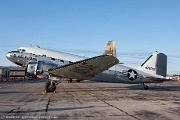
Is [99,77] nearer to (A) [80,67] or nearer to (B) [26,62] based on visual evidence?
(A) [80,67]

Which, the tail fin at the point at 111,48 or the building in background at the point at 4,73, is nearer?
the tail fin at the point at 111,48

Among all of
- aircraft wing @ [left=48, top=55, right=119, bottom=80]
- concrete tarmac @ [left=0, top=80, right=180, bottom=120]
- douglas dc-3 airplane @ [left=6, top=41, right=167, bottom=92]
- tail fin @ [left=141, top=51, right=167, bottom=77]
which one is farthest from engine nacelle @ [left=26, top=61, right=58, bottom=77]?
tail fin @ [left=141, top=51, right=167, bottom=77]

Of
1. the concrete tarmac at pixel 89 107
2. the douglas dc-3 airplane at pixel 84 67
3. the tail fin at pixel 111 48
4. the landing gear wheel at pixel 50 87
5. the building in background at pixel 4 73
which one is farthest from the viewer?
the building in background at pixel 4 73

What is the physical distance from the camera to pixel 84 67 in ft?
66.7

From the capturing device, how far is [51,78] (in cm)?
2145

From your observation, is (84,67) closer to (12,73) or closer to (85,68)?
(85,68)

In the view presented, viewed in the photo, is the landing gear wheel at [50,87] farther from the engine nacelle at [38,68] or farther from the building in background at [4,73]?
the building in background at [4,73]

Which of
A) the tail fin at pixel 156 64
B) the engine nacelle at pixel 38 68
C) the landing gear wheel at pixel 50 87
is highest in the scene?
the tail fin at pixel 156 64

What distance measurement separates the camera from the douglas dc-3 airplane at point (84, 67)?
64.2 ft

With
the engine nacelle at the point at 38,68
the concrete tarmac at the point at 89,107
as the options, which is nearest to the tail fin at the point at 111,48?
the concrete tarmac at the point at 89,107

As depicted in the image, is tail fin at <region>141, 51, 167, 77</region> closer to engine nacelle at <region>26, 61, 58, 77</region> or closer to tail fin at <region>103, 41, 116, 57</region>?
tail fin at <region>103, 41, 116, 57</region>

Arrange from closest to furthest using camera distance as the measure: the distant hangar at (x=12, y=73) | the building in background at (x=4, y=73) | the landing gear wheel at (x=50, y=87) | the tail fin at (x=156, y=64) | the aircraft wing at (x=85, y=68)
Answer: the aircraft wing at (x=85, y=68)
the landing gear wheel at (x=50, y=87)
the tail fin at (x=156, y=64)
the building in background at (x=4, y=73)
the distant hangar at (x=12, y=73)

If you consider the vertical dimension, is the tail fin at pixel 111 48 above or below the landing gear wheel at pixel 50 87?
above

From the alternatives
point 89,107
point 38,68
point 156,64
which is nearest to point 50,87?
point 38,68
